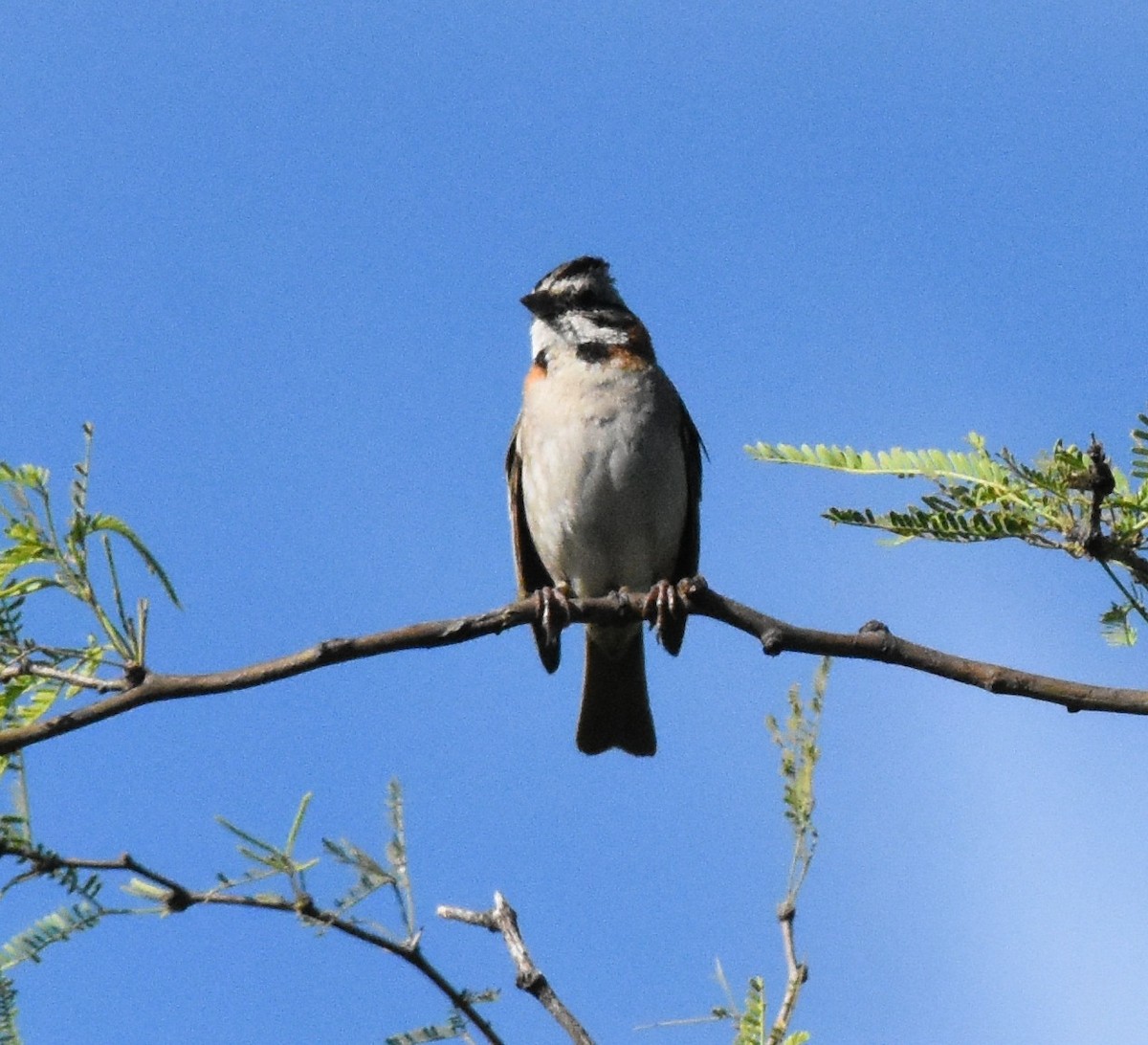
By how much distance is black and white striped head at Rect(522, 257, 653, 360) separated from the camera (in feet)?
28.6

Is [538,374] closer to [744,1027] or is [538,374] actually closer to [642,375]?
[642,375]

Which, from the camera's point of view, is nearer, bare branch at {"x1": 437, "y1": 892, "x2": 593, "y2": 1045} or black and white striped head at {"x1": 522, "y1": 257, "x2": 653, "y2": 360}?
bare branch at {"x1": 437, "y1": 892, "x2": 593, "y2": 1045}

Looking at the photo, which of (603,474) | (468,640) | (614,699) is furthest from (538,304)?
→ (468,640)

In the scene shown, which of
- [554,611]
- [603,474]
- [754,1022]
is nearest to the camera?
[754,1022]

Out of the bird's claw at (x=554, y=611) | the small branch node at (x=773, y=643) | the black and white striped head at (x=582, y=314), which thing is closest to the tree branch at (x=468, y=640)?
the small branch node at (x=773, y=643)

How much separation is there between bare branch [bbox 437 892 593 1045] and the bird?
3.86 metres

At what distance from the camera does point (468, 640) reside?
12.7ft

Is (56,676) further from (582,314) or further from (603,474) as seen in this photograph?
(582,314)

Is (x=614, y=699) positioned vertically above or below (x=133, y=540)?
above

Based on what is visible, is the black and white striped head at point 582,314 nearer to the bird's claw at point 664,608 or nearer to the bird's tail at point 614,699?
the bird's tail at point 614,699

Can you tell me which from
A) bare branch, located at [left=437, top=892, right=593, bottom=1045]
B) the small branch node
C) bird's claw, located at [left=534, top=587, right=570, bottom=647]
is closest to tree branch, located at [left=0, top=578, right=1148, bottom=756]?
the small branch node

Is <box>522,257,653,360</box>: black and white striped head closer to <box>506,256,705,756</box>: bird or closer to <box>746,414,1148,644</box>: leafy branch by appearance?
<box>506,256,705,756</box>: bird

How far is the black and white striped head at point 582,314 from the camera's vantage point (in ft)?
28.6

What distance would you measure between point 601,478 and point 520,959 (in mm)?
4727
